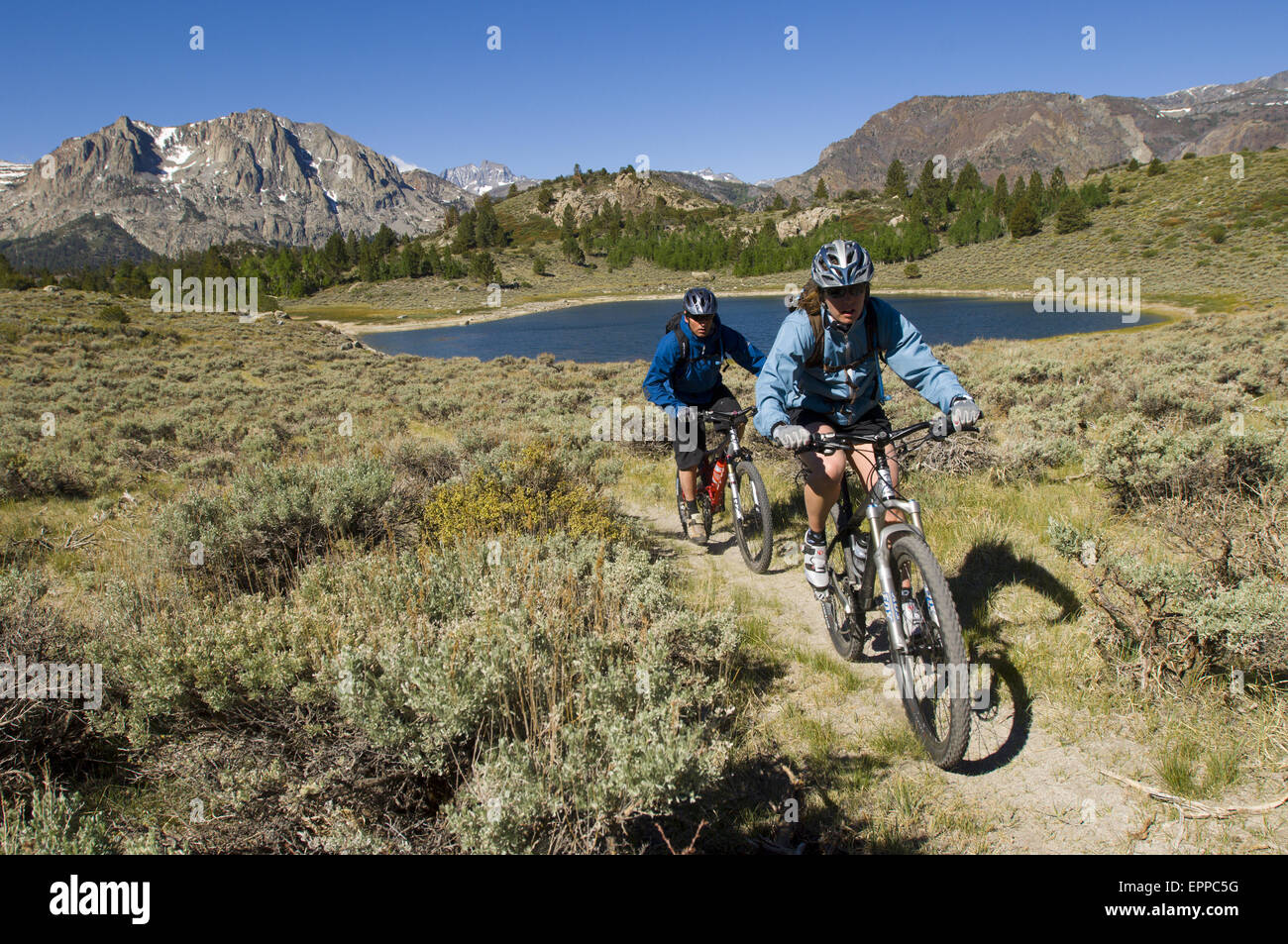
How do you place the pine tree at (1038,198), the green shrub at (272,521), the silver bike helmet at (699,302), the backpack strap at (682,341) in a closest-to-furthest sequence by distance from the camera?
the green shrub at (272,521) < the silver bike helmet at (699,302) < the backpack strap at (682,341) < the pine tree at (1038,198)

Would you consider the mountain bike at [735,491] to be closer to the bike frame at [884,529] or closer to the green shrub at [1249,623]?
the bike frame at [884,529]

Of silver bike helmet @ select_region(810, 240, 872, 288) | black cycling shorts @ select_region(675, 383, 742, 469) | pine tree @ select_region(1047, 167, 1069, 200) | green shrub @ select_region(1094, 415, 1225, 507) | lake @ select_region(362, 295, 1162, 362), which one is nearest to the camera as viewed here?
silver bike helmet @ select_region(810, 240, 872, 288)

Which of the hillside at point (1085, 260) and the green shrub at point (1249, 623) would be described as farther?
the hillside at point (1085, 260)

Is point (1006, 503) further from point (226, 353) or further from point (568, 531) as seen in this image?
point (226, 353)

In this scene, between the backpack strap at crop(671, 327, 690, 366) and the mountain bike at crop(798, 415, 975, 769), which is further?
the backpack strap at crop(671, 327, 690, 366)

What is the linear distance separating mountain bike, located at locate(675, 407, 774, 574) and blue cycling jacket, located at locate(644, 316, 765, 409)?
1.01ft

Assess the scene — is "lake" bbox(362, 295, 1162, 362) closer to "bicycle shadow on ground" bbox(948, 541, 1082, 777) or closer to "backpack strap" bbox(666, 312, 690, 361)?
"backpack strap" bbox(666, 312, 690, 361)

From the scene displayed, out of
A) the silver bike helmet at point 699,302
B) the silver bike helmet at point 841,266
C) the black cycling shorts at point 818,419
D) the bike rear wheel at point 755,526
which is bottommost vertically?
the bike rear wheel at point 755,526

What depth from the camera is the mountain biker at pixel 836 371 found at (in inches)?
144

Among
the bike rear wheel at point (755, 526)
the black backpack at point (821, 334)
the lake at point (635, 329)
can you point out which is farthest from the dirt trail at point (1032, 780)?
the lake at point (635, 329)

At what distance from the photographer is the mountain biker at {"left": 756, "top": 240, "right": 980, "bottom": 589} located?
144 inches

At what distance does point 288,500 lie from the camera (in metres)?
5.49

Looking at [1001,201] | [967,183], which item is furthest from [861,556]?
[967,183]

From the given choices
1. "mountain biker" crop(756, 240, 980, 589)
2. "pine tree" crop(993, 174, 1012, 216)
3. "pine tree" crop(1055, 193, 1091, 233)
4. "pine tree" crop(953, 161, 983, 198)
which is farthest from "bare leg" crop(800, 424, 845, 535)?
"pine tree" crop(953, 161, 983, 198)
